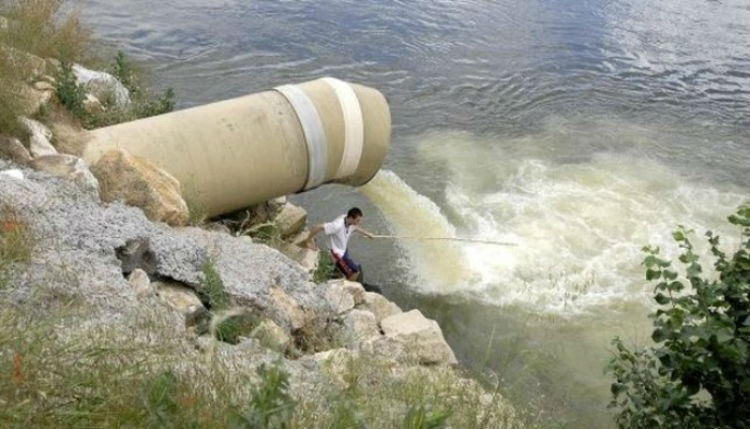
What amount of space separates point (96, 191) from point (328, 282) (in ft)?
8.57

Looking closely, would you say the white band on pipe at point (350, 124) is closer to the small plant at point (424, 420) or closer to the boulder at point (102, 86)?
the boulder at point (102, 86)

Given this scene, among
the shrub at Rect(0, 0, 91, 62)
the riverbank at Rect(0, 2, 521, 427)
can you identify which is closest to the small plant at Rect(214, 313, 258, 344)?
the riverbank at Rect(0, 2, 521, 427)

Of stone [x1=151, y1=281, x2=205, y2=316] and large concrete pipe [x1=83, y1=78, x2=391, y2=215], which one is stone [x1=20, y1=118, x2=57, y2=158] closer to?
large concrete pipe [x1=83, y1=78, x2=391, y2=215]

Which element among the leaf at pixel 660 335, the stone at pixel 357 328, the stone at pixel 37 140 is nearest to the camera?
the leaf at pixel 660 335

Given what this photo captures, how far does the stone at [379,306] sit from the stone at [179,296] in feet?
8.59

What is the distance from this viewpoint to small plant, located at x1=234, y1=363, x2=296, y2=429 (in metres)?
2.59

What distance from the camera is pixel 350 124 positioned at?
8.66 metres

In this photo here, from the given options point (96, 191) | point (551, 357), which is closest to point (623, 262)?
point (551, 357)

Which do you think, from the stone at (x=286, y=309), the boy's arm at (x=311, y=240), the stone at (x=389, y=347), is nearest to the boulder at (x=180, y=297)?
the stone at (x=286, y=309)

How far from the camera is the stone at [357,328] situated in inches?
249

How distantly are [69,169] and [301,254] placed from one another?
10.1ft

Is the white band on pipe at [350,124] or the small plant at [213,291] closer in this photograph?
the small plant at [213,291]

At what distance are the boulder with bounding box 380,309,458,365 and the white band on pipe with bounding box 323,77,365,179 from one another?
2165 mm

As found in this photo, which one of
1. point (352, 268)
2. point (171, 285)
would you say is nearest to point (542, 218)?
point (352, 268)
